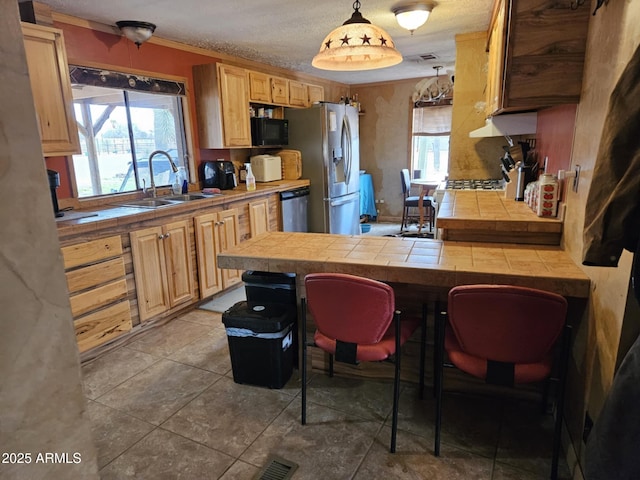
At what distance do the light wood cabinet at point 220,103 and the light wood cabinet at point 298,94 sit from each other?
3.12ft

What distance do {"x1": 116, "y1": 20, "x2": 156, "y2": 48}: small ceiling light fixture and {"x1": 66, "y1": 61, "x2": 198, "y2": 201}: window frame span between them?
285mm

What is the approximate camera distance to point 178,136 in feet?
13.5

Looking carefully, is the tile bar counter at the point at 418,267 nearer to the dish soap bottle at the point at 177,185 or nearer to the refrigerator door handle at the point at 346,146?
the dish soap bottle at the point at 177,185

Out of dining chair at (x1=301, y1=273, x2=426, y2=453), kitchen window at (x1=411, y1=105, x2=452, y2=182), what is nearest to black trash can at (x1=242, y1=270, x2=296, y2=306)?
dining chair at (x1=301, y1=273, x2=426, y2=453)

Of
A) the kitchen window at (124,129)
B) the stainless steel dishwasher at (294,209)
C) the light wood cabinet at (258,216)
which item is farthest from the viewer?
the stainless steel dishwasher at (294,209)

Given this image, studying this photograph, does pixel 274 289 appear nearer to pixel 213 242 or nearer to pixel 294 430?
pixel 294 430

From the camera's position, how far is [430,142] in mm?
6785

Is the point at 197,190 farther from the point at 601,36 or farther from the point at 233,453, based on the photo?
the point at 601,36

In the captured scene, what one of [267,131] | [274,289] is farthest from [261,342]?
[267,131]

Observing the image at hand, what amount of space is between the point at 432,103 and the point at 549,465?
5715 mm

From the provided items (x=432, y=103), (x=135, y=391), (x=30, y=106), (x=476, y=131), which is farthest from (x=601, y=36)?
(x=432, y=103)

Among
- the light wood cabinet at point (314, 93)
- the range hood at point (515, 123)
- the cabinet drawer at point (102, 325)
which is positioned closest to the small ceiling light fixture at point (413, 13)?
the range hood at point (515, 123)

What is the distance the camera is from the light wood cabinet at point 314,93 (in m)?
5.60

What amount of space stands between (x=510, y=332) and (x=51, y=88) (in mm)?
3008
